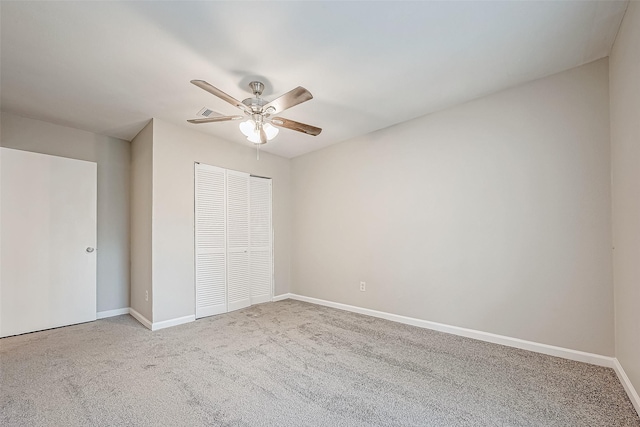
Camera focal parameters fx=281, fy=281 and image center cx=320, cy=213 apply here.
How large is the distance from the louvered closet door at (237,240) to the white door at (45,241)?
66.7 inches

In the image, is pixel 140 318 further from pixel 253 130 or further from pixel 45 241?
pixel 253 130

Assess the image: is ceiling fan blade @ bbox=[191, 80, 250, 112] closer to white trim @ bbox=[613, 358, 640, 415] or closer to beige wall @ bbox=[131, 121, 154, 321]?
beige wall @ bbox=[131, 121, 154, 321]

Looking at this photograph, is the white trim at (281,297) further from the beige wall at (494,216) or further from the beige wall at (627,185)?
the beige wall at (627,185)

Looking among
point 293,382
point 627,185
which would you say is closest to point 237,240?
point 293,382

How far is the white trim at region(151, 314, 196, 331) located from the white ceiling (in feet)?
8.01

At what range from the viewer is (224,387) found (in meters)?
2.03

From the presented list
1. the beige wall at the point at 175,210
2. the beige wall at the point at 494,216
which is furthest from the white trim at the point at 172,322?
the beige wall at the point at 494,216

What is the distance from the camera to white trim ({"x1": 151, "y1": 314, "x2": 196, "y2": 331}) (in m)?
3.25

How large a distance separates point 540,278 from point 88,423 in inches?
139

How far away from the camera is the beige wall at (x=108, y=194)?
3.57m

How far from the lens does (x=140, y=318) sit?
11.7ft

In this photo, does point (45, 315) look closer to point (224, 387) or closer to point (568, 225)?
point (224, 387)

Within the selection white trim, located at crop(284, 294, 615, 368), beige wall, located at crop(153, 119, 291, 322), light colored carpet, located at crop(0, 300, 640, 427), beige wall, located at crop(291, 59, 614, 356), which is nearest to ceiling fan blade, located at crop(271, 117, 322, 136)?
beige wall, located at crop(153, 119, 291, 322)

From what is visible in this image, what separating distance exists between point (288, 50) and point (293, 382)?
2.48 meters
